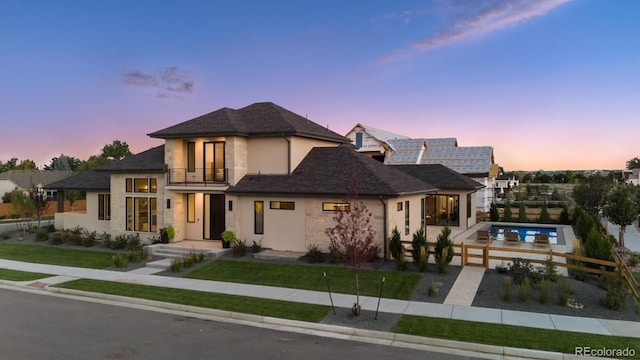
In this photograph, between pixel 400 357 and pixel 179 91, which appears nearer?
pixel 400 357

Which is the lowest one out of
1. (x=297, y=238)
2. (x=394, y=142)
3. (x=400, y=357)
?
(x=400, y=357)

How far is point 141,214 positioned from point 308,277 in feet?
42.2

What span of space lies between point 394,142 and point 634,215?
3607cm

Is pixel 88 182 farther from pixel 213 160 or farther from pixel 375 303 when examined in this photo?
pixel 375 303

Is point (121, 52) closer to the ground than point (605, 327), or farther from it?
farther from it

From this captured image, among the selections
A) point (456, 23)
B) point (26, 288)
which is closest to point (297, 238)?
point (26, 288)

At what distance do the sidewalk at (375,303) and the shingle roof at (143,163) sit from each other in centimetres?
651

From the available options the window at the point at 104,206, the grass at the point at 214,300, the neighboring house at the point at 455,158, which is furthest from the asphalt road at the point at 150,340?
the neighboring house at the point at 455,158

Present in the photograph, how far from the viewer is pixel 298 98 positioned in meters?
32.4

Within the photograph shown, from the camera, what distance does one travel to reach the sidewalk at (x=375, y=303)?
10.5m

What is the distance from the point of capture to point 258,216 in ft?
66.8

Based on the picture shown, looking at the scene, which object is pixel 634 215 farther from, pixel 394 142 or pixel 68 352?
pixel 394 142

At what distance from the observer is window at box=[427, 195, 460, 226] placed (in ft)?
99.8

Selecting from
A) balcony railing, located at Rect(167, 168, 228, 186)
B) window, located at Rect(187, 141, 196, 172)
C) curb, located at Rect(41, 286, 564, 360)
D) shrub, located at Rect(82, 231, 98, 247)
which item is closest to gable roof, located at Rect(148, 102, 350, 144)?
window, located at Rect(187, 141, 196, 172)
